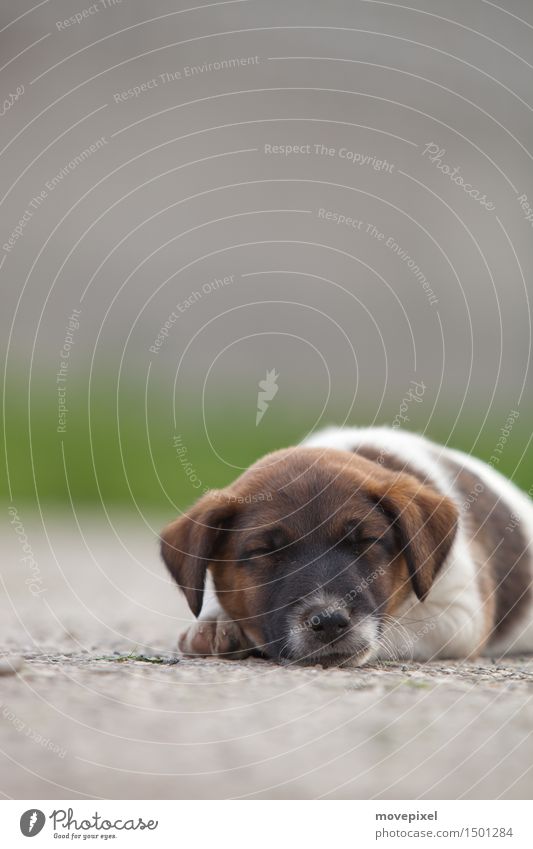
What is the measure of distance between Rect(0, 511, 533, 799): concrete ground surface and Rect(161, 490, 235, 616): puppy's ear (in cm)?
39

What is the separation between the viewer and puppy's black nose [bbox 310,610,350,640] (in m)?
5.15

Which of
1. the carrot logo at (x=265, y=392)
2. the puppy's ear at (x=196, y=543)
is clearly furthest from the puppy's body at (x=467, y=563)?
the carrot logo at (x=265, y=392)

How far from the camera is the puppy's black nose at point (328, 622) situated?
5.15 metres

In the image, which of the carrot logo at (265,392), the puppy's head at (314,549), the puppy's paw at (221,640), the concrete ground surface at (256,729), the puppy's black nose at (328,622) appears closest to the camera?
the concrete ground surface at (256,729)

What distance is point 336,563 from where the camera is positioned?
17.6 feet

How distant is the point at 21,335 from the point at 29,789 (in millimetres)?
11480

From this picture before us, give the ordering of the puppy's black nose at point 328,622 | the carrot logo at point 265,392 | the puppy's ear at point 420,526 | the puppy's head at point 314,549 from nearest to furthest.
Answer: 1. the puppy's black nose at point 328,622
2. the puppy's head at point 314,549
3. the puppy's ear at point 420,526
4. the carrot logo at point 265,392

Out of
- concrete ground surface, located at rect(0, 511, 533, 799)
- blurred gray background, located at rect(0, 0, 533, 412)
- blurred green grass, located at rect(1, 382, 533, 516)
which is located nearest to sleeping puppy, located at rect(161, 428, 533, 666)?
concrete ground surface, located at rect(0, 511, 533, 799)

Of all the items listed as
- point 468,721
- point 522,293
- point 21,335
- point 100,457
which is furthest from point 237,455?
point 468,721

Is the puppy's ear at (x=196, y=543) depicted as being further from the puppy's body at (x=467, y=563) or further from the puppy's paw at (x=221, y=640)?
the puppy's body at (x=467, y=563)

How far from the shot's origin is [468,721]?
4070mm

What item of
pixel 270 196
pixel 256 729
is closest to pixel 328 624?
pixel 256 729
